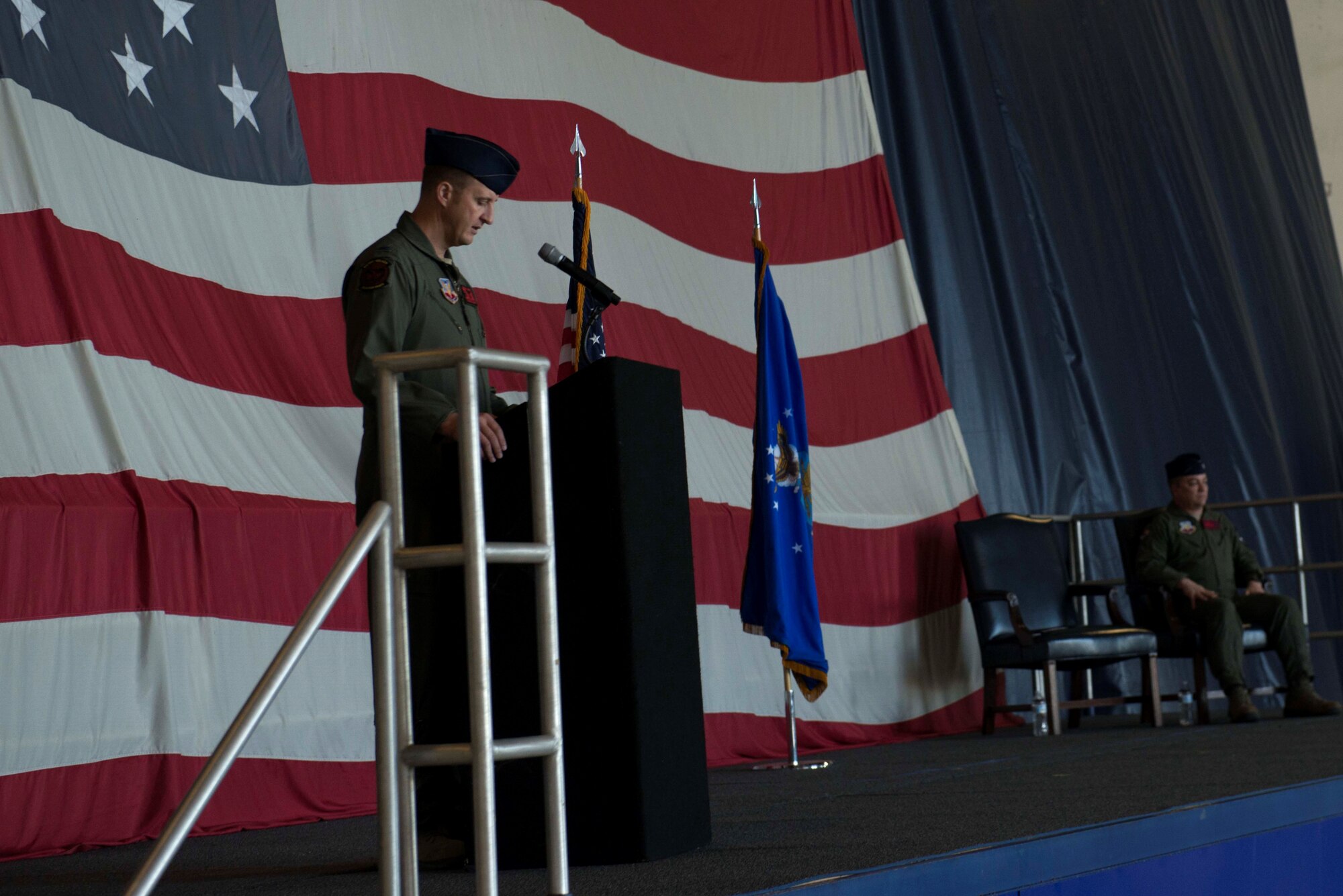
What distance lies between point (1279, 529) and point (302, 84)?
5616 mm

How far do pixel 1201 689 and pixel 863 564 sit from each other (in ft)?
4.51

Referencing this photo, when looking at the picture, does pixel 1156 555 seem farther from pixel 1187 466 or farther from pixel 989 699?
pixel 989 699

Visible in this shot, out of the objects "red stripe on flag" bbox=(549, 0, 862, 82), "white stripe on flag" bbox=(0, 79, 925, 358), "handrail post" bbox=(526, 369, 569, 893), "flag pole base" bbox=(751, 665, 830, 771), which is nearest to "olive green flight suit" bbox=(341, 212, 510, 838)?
"handrail post" bbox=(526, 369, 569, 893)

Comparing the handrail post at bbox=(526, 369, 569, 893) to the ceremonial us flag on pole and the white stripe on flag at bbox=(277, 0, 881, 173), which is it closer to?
the ceremonial us flag on pole

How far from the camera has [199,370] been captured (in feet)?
11.3

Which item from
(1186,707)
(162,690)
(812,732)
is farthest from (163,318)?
(1186,707)

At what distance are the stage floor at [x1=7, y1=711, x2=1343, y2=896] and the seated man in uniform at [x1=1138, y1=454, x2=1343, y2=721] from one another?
0.86 metres

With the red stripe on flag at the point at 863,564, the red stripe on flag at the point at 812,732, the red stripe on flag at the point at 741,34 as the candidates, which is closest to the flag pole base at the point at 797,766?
the red stripe on flag at the point at 812,732

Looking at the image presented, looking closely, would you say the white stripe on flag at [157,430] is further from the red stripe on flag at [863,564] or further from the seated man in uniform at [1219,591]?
the seated man in uniform at [1219,591]

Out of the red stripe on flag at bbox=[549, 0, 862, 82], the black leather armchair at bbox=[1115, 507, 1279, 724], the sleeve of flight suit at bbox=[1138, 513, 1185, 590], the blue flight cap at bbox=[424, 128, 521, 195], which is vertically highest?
the red stripe on flag at bbox=[549, 0, 862, 82]

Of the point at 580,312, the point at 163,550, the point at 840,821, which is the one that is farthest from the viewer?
the point at 580,312

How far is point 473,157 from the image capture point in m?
2.35

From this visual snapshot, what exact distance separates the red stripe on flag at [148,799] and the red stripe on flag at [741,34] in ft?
8.98

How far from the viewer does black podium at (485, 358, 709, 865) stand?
215 cm
